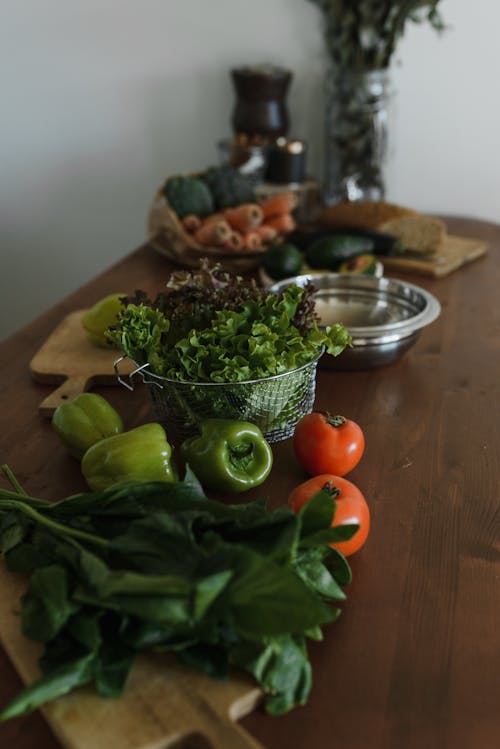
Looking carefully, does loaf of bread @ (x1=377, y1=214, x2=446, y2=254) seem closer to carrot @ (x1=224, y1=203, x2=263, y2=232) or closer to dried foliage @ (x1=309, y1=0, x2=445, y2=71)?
carrot @ (x1=224, y1=203, x2=263, y2=232)

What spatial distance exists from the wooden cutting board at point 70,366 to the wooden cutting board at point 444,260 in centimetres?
81

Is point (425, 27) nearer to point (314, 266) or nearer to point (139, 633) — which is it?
point (314, 266)

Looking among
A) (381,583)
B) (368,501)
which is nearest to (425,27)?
(368,501)

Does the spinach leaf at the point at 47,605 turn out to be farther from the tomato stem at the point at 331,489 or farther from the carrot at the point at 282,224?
the carrot at the point at 282,224

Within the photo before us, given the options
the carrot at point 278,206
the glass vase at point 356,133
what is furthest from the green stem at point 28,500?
the glass vase at point 356,133

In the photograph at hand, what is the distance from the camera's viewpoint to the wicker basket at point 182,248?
1.96 m

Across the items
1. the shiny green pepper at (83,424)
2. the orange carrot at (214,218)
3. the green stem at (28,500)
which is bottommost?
the orange carrot at (214,218)

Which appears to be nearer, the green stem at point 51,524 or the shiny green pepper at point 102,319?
the green stem at point 51,524

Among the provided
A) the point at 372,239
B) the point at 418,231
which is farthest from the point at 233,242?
the point at 418,231

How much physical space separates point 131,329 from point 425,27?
1.59 m

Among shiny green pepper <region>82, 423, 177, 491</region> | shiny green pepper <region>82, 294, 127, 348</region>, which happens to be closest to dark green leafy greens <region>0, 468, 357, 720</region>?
shiny green pepper <region>82, 423, 177, 491</region>

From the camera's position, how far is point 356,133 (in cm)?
227

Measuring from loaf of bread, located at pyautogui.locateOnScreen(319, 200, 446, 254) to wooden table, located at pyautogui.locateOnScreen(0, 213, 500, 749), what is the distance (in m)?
0.34

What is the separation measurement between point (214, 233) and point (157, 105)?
0.81 m
